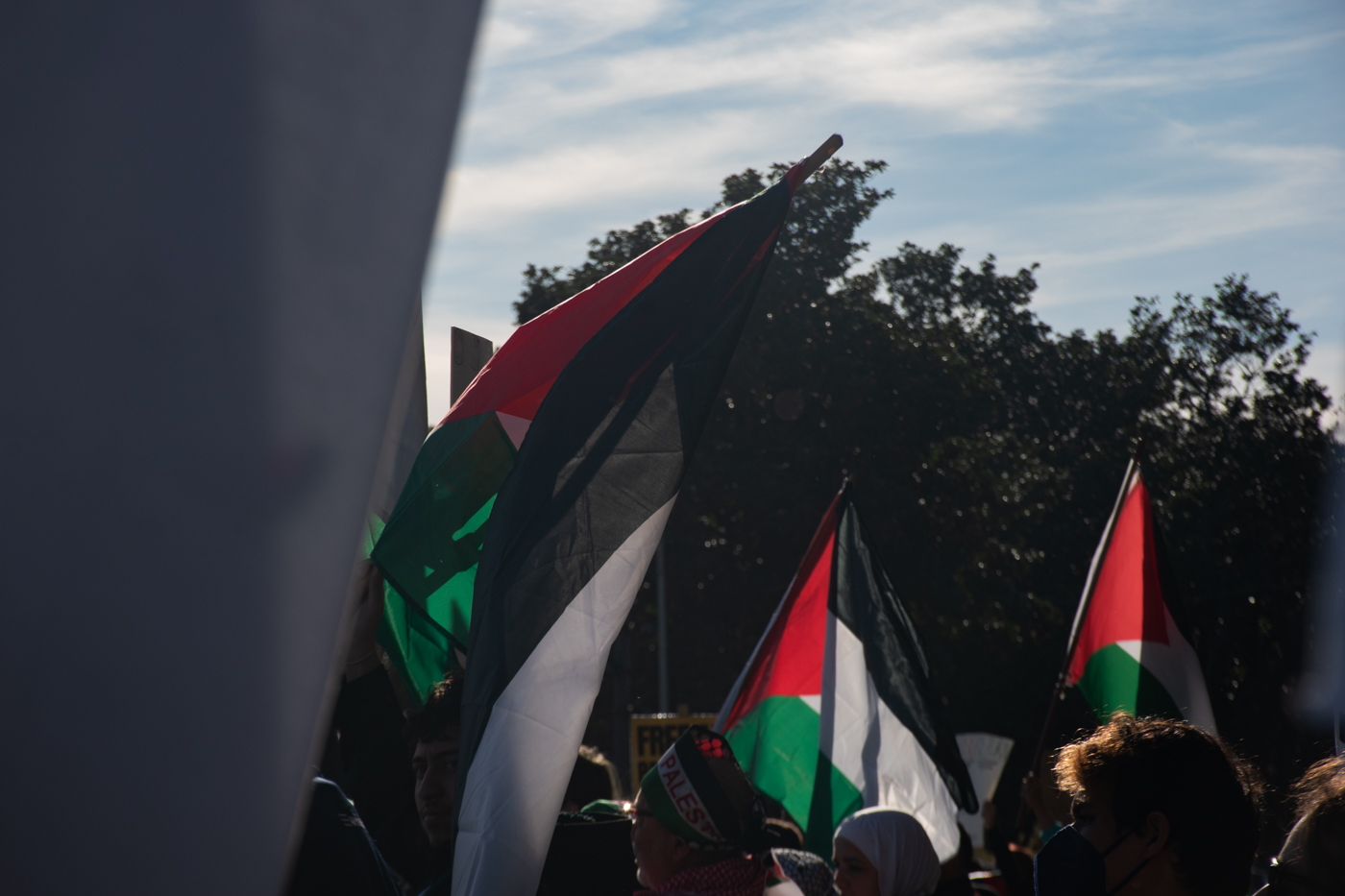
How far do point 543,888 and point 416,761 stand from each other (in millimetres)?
533

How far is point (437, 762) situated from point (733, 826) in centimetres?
82

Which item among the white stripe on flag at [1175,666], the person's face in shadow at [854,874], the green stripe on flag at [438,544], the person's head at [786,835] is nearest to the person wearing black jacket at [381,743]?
the green stripe on flag at [438,544]

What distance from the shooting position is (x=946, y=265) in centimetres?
3288

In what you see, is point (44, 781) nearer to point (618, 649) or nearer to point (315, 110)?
point (315, 110)

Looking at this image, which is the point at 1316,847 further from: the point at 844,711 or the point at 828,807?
the point at 844,711

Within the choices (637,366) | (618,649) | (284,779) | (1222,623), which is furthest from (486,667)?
(1222,623)

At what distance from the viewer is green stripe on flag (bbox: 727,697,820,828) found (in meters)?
6.13

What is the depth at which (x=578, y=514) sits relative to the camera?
10.1ft

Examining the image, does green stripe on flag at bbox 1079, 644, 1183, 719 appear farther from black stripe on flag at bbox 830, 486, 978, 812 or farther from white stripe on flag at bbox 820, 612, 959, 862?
white stripe on flag at bbox 820, 612, 959, 862

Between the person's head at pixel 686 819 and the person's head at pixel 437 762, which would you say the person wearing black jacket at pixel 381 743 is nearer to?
the person's head at pixel 437 762

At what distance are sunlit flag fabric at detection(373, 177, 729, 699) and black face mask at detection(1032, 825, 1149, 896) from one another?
1.80 meters

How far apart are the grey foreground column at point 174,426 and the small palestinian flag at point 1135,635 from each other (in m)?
6.19

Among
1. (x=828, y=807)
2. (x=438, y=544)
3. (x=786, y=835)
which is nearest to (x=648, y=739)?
(x=828, y=807)

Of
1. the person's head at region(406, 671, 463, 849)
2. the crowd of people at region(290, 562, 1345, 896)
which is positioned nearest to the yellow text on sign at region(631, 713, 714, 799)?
the crowd of people at region(290, 562, 1345, 896)
